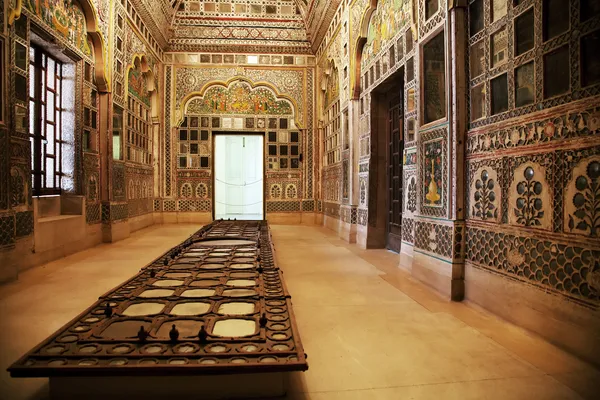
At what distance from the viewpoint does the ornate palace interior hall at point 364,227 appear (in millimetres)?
2361

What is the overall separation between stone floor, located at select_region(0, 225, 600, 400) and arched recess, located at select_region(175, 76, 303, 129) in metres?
7.87

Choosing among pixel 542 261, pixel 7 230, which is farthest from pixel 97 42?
pixel 542 261

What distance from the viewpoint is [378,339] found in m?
2.86

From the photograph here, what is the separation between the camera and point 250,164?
59.9ft

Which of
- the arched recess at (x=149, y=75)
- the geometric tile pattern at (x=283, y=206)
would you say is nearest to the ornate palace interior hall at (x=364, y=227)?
the arched recess at (x=149, y=75)

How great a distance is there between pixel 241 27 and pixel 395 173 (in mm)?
8083

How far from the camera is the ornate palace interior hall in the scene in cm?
236

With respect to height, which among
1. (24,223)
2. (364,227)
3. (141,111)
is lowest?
(364,227)

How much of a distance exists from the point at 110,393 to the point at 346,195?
7296 mm

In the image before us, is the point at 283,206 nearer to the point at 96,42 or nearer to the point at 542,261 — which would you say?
the point at 96,42

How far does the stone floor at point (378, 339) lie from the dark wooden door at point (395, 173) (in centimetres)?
159

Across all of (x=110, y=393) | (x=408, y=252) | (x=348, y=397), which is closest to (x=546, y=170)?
(x=348, y=397)

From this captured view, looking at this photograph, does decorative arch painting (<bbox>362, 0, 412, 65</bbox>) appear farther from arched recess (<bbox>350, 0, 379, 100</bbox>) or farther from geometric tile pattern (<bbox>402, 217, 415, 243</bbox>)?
geometric tile pattern (<bbox>402, 217, 415, 243</bbox>)

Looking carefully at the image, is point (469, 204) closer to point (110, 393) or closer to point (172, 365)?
point (172, 365)
